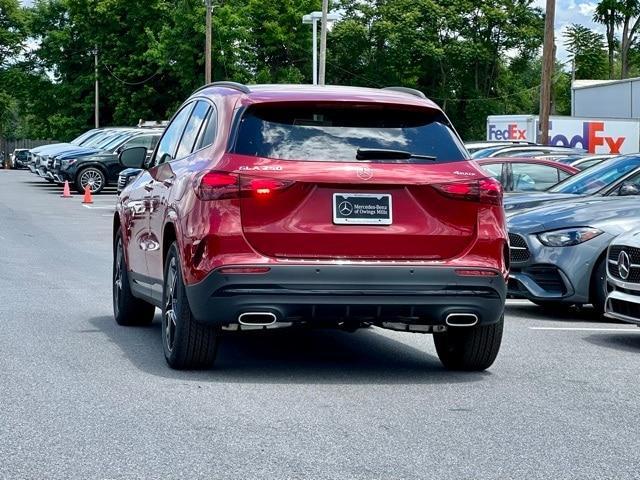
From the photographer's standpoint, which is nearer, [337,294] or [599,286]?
[337,294]

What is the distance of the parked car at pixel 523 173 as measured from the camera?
18.6 meters

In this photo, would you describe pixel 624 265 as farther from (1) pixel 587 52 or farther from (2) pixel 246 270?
(1) pixel 587 52

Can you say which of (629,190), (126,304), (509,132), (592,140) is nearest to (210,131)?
(126,304)

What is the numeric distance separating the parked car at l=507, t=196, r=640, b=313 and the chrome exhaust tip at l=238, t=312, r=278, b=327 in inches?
193

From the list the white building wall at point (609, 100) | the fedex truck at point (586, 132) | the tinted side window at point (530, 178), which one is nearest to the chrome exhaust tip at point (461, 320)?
the tinted side window at point (530, 178)

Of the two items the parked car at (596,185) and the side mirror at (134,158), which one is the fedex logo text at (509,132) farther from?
the side mirror at (134,158)

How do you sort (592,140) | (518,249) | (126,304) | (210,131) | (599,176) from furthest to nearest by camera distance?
(592,140) < (599,176) < (518,249) < (126,304) < (210,131)

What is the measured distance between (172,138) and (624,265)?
11.5 feet

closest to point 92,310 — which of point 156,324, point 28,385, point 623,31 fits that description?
point 156,324

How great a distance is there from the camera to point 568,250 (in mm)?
12195

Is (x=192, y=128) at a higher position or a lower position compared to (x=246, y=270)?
higher

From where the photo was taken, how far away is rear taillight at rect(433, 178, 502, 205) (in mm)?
7996

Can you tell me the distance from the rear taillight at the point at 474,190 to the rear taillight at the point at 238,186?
92cm

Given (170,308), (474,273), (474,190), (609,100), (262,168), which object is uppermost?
(609,100)
